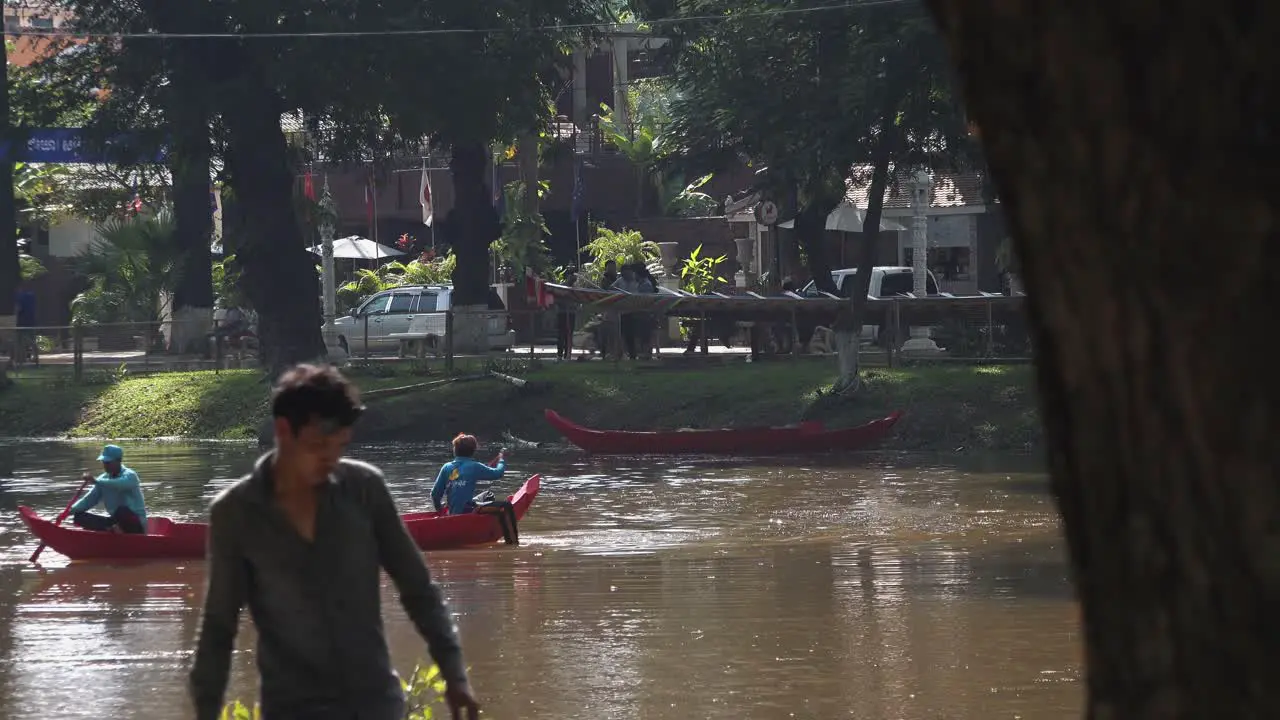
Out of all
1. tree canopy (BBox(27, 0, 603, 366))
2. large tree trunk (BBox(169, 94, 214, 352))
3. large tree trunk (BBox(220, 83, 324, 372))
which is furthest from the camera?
large tree trunk (BBox(169, 94, 214, 352))

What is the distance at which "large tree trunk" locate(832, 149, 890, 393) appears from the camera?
2802 cm

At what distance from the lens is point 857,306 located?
2850 cm

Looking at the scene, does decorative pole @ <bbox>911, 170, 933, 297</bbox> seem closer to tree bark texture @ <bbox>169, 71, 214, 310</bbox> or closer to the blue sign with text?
tree bark texture @ <bbox>169, 71, 214, 310</bbox>

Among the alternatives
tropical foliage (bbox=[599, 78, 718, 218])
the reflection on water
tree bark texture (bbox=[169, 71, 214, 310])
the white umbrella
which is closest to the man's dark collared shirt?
the reflection on water

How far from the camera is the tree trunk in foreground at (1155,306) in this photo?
298cm

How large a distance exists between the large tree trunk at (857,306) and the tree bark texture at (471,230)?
30.6 feet

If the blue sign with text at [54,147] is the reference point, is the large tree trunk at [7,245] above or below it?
below

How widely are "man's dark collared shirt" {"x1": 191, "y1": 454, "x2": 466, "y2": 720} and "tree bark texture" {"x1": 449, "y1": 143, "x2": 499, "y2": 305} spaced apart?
31511 millimetres

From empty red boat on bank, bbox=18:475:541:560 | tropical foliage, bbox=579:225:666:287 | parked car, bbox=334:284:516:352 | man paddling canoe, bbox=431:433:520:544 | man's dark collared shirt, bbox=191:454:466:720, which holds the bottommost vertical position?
empty red boat on bank, bbox=18:475:541:560

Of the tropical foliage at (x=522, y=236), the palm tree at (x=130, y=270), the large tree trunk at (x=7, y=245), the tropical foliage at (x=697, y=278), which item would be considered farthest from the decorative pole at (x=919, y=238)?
the large tree trunk at (x=7, y=245)

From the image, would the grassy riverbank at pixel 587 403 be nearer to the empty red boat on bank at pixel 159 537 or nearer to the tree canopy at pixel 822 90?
the tree canopy at pixel 822 90

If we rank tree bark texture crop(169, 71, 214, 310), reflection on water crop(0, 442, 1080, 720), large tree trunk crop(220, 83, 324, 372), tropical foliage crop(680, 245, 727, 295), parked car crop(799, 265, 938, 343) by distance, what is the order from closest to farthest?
reflection on water crop(0, 442, 1080, 720)
large tree trunk crop(220, 83, 324, 372)
tree bark texture crop(169, 71, 214, 310)
parked car crop(799, 265, 938, 343)
tropical foliage crop(680, 245, 727, 295)

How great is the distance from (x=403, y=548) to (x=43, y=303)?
4811 centimetres

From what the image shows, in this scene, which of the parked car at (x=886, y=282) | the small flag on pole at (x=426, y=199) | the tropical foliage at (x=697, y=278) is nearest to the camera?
the parked car at (x=886, y=282)
